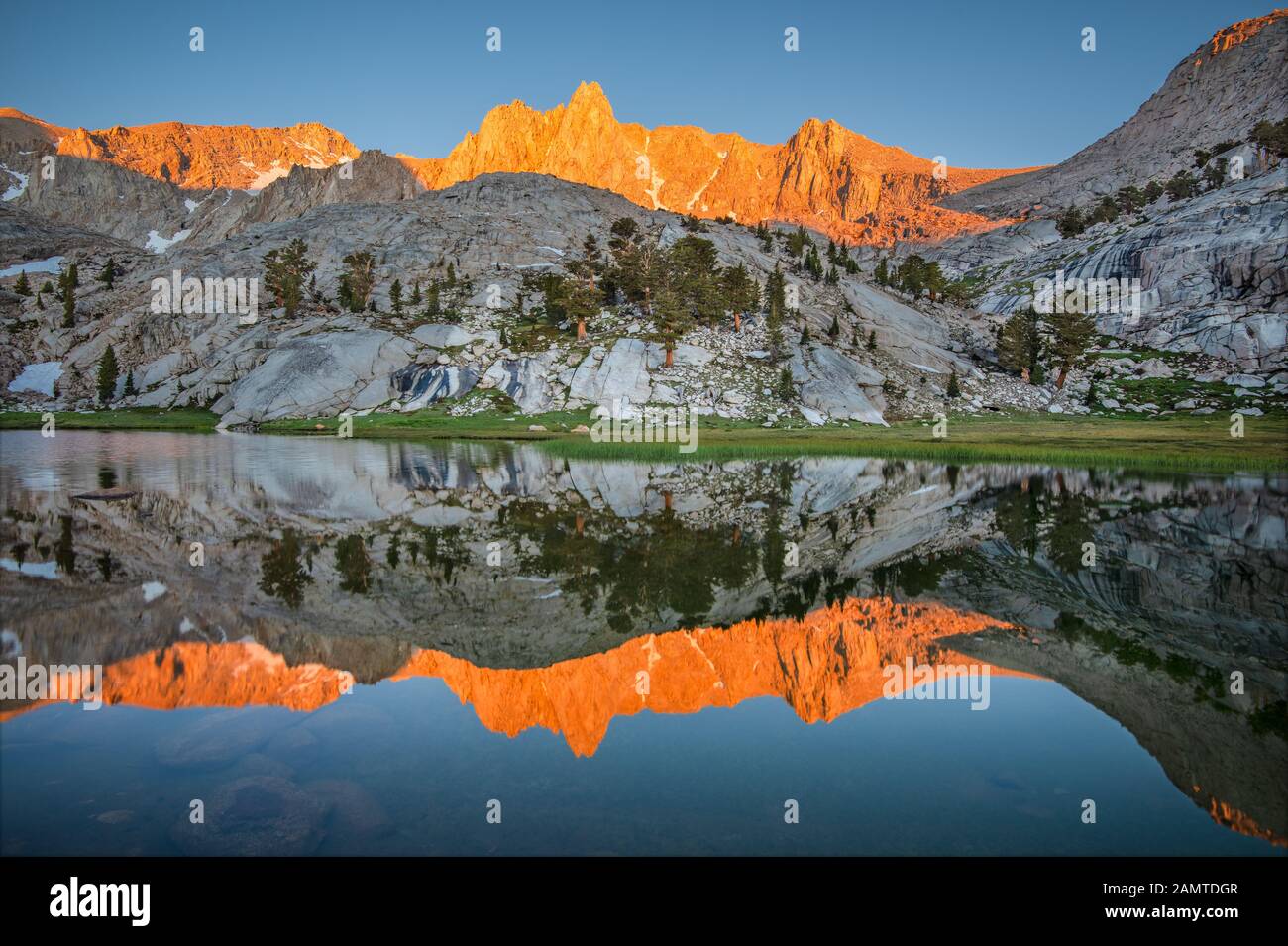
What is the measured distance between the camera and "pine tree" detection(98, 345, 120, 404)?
4675 inches

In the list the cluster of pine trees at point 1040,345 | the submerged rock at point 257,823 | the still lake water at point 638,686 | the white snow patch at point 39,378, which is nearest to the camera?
the submerged rock at point 257,823

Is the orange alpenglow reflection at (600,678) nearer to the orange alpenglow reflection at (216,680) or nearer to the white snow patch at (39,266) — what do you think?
the orange alpenglow reflection at (216,680)

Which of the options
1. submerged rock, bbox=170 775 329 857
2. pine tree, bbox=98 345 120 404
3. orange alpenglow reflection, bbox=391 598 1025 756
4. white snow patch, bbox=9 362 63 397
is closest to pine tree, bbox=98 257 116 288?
white snow patch, bbox=9 362 63 397

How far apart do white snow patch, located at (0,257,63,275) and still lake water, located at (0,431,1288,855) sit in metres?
203

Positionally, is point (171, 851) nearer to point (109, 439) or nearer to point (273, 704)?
point (273, 704)

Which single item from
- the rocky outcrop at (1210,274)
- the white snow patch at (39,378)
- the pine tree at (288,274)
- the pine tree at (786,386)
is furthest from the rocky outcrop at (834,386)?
the white snow patch at (39,378)

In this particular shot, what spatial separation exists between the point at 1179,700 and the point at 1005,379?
391 feet

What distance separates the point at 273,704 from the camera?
10.6 meters

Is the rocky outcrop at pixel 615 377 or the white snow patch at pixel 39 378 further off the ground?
the white snow patch at pixel 39 378

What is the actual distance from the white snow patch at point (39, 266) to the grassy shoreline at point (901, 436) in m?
94.9

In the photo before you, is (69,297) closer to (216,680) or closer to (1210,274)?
(216,680)

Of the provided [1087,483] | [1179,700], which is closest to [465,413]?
[1087,483]

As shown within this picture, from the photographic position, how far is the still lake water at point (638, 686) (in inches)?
298

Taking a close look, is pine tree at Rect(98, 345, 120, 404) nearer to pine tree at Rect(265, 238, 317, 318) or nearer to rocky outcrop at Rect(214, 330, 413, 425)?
rocky outcrop at Rect(214, 330, 413, 425)
